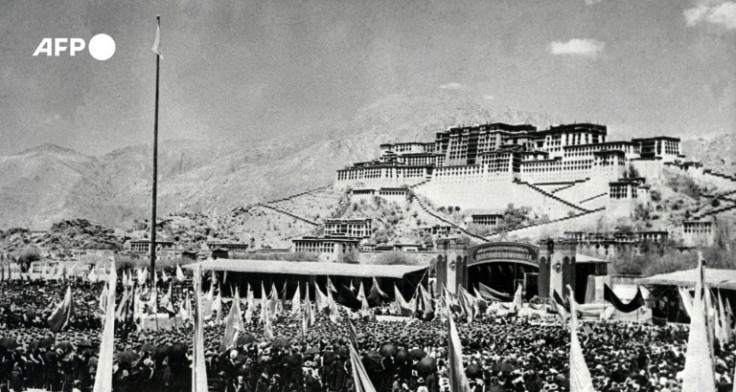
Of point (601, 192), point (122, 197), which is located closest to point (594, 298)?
point (601, 192)

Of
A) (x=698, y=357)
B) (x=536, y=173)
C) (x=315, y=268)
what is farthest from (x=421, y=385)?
(x=536, y=173)

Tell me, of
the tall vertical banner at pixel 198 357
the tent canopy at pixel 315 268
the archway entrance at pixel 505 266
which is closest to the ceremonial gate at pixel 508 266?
the archway entrance at pixel 505 266

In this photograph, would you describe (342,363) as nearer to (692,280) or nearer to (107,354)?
(107,354)

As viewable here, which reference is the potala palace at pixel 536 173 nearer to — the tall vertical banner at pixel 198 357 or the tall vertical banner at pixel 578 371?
the tall vertical banner at pixel 578 371

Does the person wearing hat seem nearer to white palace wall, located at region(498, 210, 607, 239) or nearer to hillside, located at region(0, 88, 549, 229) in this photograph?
white palace wall, located at region(498, 210, 607, 239)

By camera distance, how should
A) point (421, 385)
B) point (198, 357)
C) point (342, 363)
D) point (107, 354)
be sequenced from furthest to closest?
point (342, 363), point (421, 385), point (107, 354), point (198, 357)

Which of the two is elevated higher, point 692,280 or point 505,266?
point 505,266
